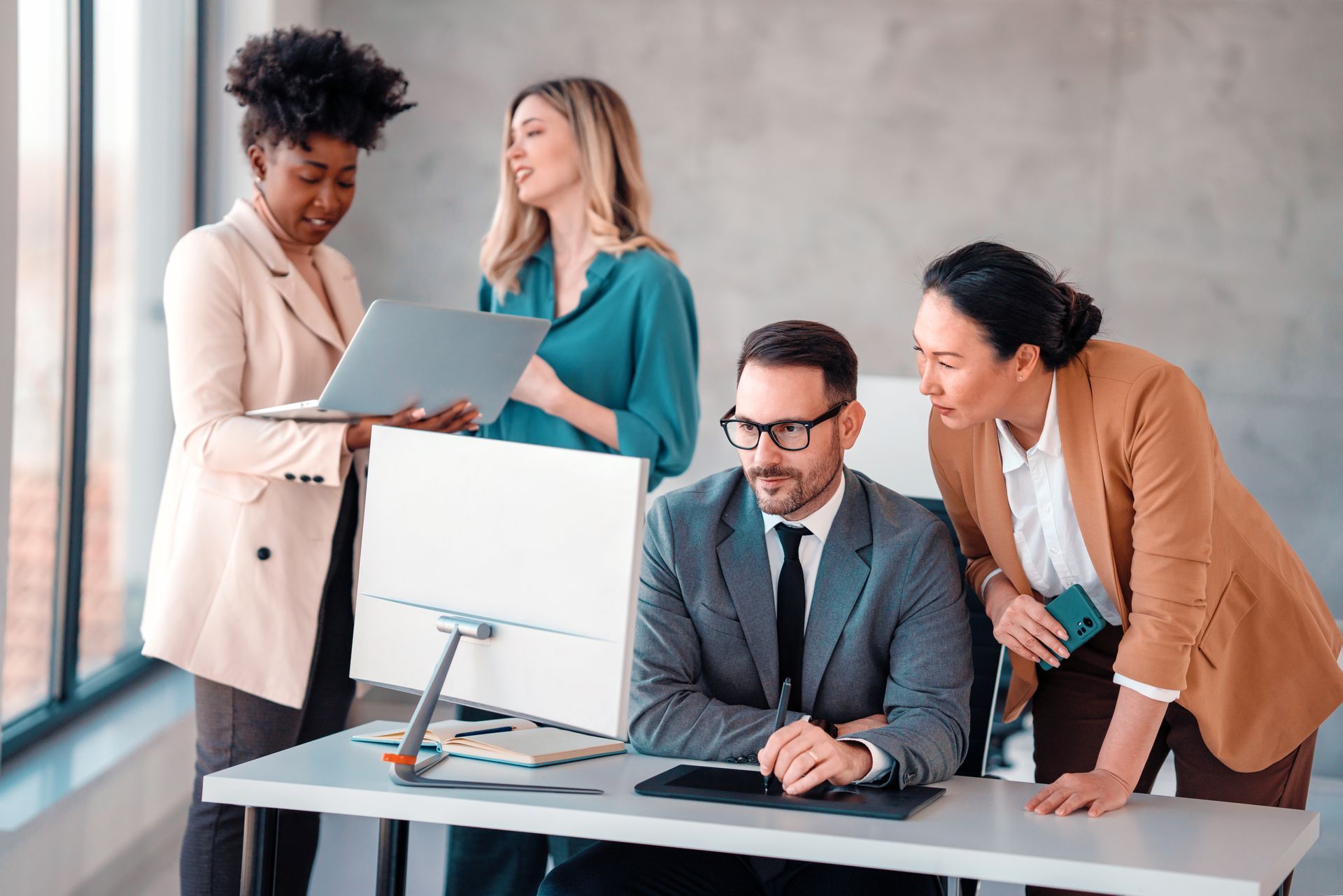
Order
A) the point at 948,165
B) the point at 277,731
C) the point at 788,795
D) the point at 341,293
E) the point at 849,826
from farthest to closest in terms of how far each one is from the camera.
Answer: the point at 948,165, the point at 341,293, the point at 277,731, the point at 788,795, the point at 849,826

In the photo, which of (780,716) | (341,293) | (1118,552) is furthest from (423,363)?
(1118,552)

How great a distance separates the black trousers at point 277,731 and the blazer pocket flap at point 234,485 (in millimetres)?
164

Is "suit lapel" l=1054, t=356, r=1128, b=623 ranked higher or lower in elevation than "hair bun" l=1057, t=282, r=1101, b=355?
lower

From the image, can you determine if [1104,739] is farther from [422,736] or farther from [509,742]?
[422,736]

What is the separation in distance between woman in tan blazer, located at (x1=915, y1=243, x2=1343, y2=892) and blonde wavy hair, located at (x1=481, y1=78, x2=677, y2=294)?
0.84 meters

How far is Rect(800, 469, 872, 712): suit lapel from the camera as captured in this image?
1.87 metres

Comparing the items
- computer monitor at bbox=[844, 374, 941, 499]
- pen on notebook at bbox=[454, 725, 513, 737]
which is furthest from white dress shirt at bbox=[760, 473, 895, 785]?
computer monitor at bbox=[844, 374, 941, 499]

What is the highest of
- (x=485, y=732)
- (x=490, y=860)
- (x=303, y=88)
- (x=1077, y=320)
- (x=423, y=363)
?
(x=303, y=88)

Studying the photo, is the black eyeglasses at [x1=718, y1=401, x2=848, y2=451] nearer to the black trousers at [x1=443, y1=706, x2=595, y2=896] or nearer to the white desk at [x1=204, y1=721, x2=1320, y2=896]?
the white desk at [x1=204, y1=721, x2=1320, y2=896]

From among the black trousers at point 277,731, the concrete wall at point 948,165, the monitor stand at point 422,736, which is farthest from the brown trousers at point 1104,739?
the concrete wall at point 948,165

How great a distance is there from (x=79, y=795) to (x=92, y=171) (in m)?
1.63

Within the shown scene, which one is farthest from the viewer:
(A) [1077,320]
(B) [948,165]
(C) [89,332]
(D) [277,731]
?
(B) [948,165]

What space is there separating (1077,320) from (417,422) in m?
1.15

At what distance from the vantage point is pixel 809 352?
1.91 m
